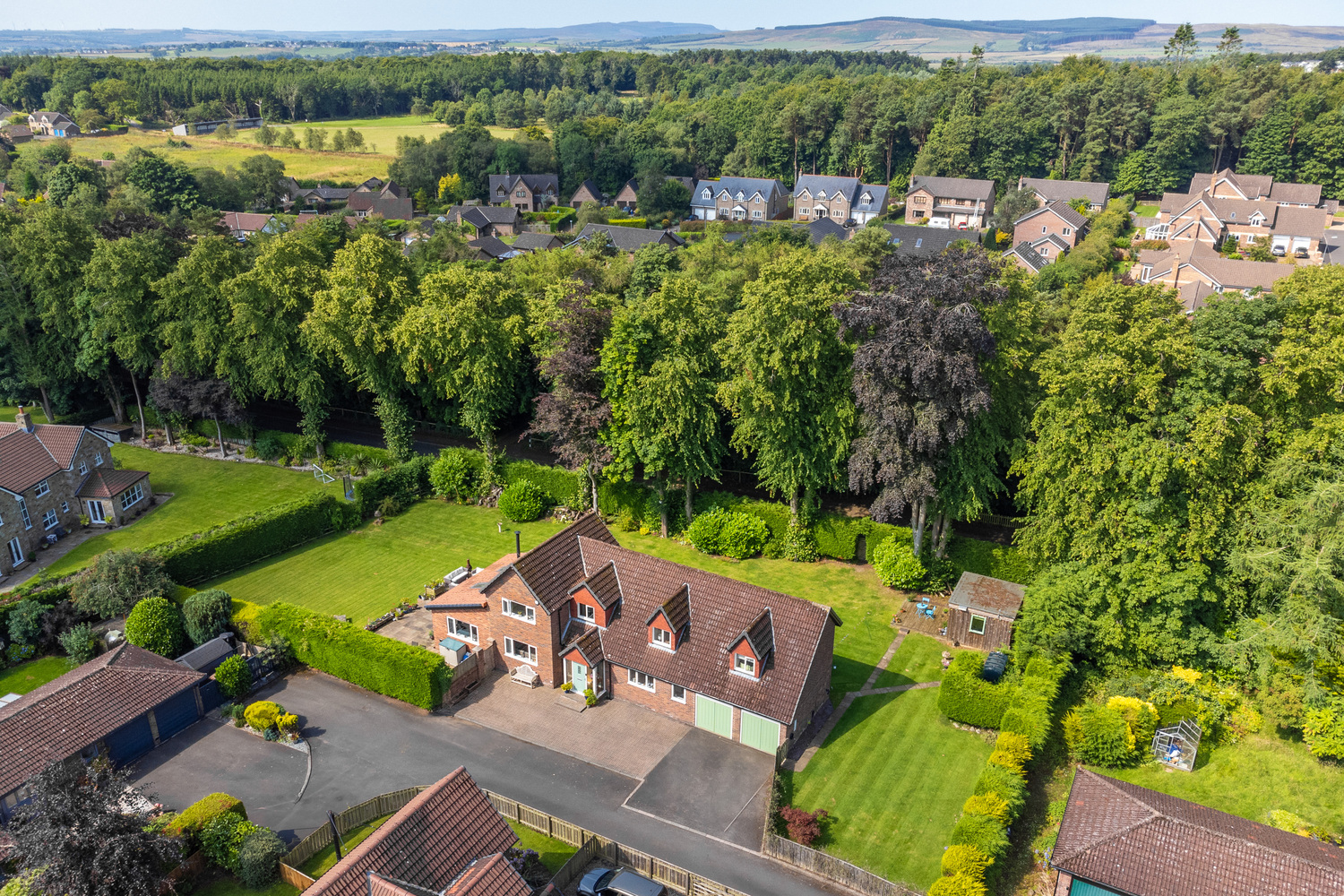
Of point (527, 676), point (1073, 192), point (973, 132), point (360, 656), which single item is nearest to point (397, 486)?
point (360, 656)

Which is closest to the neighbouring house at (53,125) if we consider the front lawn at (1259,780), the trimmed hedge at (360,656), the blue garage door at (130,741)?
the trimmed hedge at (360,656)

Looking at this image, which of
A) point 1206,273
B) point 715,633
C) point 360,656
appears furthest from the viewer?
point 1206,273

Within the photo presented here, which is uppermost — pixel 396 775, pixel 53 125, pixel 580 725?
pixel 53 125

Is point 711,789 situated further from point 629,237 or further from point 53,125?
point 53,125

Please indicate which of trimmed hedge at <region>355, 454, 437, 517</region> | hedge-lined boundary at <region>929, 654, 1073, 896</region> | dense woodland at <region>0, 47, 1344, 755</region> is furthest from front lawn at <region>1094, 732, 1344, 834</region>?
trimmed hedge at <region>355, 454, 437, 517</region>

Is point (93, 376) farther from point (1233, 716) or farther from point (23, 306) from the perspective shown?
point (1233, 716)

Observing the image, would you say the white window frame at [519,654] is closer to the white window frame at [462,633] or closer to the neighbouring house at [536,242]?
the white window frame at [462,633]

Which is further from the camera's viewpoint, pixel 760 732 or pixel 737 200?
pixel 737 200

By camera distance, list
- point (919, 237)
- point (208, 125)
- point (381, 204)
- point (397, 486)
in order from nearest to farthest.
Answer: point (397, 486) < point (919, 237) < point (381, 204) < point (208, 125)
